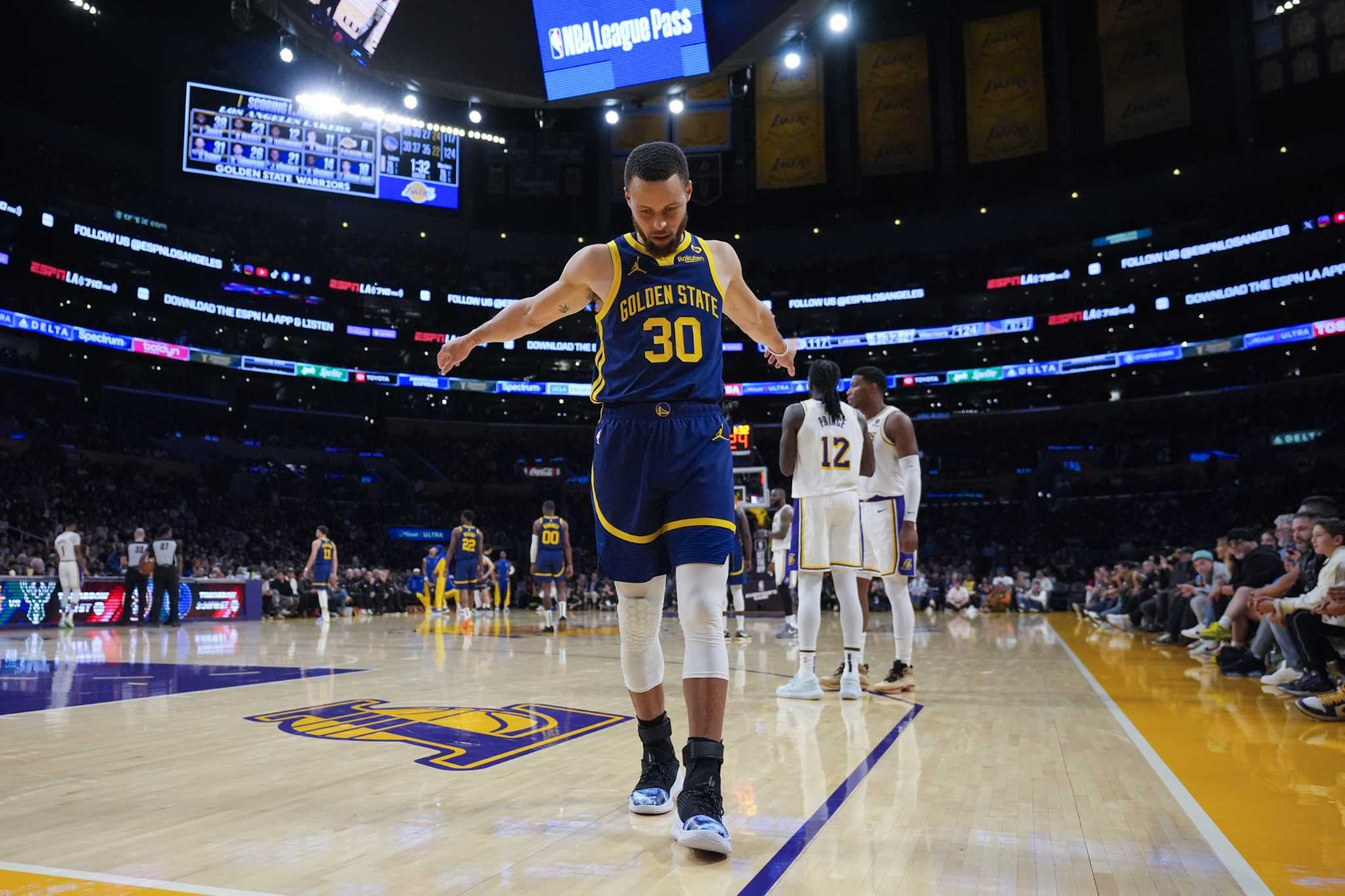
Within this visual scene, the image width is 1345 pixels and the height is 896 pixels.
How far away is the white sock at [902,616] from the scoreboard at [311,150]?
29.4 metres

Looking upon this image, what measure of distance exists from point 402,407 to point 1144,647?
107ft

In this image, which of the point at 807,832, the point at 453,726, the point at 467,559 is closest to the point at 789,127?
the point at 467,559

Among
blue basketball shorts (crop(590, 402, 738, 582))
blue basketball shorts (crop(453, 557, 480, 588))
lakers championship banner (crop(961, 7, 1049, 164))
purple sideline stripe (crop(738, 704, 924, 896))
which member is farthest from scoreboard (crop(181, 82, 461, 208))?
purple sideline stripe (crop(738, 704, 924, 896))

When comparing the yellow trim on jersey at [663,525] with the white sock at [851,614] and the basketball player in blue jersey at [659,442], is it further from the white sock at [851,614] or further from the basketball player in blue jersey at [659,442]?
the white sock at [851,614]

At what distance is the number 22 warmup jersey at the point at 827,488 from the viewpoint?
5.59 meters

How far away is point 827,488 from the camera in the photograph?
18.4 feet

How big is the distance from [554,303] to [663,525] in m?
0.83

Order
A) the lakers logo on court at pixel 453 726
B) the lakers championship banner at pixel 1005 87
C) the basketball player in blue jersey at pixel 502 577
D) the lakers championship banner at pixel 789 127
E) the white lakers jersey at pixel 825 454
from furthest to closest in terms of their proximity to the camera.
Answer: the lakers championship banner at pixel 789 127 → the lakers championship banner at pixel 1005 87 → the basketball player in blue jersey at pixel 502 577 → the white lakers jersey at pixel 825 454 → the lakers logo on court at pixel 453 726

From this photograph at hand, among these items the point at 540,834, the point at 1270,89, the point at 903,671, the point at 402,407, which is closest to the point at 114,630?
the point at 903,671

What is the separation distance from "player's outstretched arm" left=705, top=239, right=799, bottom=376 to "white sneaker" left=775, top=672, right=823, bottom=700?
104 inches

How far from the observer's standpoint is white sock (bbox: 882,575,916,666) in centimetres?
611

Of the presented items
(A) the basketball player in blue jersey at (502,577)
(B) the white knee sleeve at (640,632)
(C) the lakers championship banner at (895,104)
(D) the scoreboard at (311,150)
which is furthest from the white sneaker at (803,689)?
(D) the scoreboard at (311,150)

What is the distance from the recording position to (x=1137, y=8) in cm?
2688

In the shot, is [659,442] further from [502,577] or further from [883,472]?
[502,577]
